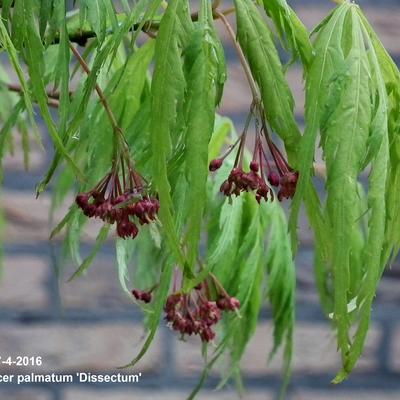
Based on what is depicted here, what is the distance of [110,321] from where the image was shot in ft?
5.05

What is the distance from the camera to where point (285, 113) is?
472 millimetres

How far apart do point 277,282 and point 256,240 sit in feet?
0.33

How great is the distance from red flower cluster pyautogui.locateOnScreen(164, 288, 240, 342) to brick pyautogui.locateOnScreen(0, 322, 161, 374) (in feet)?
2.64

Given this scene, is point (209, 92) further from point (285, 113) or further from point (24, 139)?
point (24, 139)

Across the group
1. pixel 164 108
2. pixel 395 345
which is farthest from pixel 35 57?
pixel 395 345

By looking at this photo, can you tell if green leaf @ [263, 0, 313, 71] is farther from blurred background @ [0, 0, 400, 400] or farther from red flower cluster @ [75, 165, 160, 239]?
blurred background @ [0, 0, 400, 400]

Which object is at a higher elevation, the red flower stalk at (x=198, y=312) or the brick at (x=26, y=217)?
the red flower stalk at (x=198, y=312)

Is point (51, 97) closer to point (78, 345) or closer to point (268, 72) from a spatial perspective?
point (268, 72)

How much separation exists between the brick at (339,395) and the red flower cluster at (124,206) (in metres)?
1.08

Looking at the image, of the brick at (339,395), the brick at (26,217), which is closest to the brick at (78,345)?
the brick at (26,217)

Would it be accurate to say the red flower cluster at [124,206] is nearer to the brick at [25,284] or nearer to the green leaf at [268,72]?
the green leaf at [268,72]

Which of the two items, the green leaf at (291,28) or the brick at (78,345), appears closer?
the green leaf at (291,28)

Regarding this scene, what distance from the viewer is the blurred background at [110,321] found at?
1.53m

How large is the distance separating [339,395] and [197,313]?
917 mm
